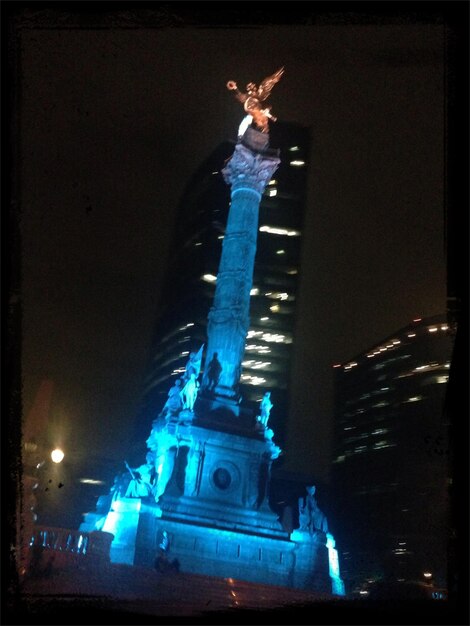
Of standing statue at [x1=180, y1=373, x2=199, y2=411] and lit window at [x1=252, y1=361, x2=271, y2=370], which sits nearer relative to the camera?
standing statue at [x1=180, y1=373, x2=199, y2=411]

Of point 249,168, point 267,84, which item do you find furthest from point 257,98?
point 249,168

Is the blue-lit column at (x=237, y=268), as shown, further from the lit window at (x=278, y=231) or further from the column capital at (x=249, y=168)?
the lit window at (x=278, y=231)

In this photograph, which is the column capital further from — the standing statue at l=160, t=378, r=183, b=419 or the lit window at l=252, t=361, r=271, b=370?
the lit window at l=252, t=361, r=271, b=370

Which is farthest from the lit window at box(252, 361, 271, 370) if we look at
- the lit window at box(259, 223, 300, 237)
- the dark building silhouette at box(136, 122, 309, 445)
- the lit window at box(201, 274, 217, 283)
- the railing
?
the railing

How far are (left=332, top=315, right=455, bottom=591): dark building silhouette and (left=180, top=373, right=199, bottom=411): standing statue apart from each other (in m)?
21.5

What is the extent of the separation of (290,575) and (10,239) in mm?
18095

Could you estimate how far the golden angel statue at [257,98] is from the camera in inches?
1217

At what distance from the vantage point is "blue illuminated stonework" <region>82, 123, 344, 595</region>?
21.2 metres

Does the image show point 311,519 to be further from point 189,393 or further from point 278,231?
point 278,231

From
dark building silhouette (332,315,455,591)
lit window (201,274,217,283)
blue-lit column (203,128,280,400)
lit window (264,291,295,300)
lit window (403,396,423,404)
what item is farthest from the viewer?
lit window (264,291,295,300)

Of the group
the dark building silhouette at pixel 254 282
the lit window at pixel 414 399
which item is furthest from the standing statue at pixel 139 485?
the lit window at pixel 414 399

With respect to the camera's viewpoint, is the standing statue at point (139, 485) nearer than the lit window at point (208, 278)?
Yes

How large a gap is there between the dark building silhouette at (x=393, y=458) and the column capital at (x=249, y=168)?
20847mm

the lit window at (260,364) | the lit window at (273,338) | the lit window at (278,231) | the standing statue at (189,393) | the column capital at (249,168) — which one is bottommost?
the standing statue at (189,393)
